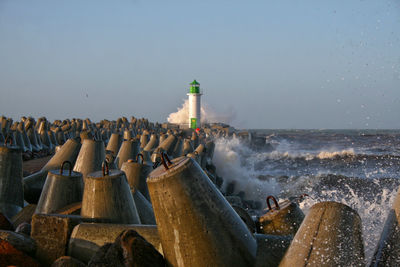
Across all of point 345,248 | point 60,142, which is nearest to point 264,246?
point 345,248

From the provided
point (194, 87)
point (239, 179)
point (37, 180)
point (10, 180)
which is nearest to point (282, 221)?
point (10, 180)

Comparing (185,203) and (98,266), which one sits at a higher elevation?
(185,203)

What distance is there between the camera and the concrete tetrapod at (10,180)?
491 centimetres

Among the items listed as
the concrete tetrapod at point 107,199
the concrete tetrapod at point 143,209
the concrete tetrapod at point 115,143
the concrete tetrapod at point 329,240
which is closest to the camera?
the concrete tetrapod at point 329,240

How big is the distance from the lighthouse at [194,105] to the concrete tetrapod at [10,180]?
1418 inches

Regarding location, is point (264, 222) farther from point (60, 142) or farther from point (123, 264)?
point (60, 142)

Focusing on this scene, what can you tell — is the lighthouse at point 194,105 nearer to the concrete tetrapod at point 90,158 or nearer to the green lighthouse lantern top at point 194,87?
the green lighthouse lantern top at point 194,87

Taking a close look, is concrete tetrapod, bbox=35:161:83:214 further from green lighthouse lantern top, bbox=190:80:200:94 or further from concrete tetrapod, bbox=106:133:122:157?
green lighthouse lantern top, bbox=190:80:200:94

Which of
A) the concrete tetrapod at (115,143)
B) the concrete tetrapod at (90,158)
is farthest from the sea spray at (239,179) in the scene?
the concrete tetrapod at (90,158)

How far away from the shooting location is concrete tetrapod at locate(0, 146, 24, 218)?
4906 millimetres

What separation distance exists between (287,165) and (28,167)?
52.3 feet

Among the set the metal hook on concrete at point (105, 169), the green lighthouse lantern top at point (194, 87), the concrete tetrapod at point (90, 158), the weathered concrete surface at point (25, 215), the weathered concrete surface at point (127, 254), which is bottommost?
the weathered concrete surface at point (25, 215)

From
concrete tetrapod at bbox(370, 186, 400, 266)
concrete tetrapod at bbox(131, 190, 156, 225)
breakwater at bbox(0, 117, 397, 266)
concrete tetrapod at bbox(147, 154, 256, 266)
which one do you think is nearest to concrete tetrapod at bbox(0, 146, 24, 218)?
breakwater at bbox(0, 117, 397, 266)

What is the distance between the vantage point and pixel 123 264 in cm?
255
